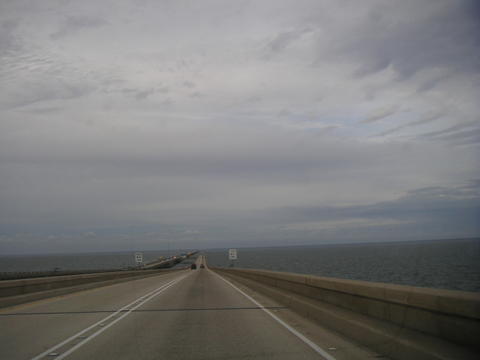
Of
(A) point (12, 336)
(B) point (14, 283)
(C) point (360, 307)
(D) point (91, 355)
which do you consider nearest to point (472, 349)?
(C) point (360, 307)

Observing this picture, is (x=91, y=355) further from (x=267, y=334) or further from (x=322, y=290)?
(x=322, y=290)

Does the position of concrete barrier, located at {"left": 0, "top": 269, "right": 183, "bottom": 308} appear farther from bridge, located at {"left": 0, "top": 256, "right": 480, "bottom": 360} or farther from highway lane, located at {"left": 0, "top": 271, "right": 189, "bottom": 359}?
bridge, located at {"left": 0, "top": 256, "right": 480, "bottom": 360}

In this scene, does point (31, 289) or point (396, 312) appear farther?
point (31, 289)

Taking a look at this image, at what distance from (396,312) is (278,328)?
3219 mm

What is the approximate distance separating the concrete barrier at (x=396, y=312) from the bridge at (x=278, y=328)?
15 mm

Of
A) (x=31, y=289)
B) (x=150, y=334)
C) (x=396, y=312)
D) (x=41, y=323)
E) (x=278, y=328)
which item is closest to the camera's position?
(x=396, y=312)

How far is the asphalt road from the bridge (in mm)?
18

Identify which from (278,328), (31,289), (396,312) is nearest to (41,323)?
(278,328)

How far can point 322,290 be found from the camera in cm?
1356

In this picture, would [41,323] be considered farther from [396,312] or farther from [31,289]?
[31,289]

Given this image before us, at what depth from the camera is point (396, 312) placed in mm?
8227

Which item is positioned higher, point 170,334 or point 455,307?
point 455,307

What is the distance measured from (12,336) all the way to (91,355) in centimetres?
295

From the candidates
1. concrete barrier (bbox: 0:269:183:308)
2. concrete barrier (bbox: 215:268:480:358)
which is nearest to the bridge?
concrete barrier (bbox: 215:268:480:358)
